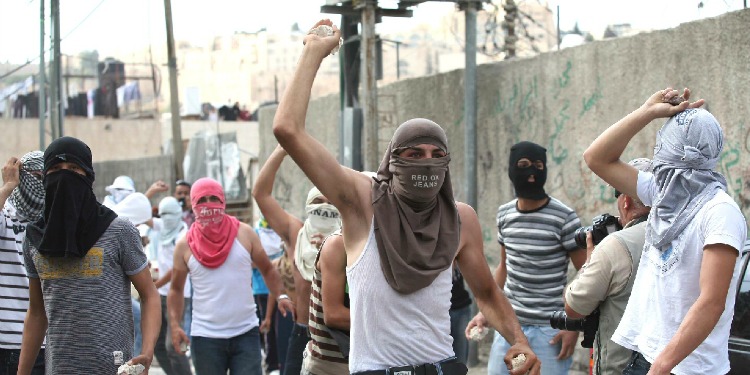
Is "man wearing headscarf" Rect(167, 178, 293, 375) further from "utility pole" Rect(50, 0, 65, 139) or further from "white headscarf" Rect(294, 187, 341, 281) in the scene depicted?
"utility pole" Rect(50, 0, 65, 139)

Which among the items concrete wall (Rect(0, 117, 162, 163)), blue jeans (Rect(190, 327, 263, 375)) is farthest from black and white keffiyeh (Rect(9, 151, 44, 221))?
concrete wall (Rect(0, 117, 162, 163))

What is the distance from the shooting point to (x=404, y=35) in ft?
177

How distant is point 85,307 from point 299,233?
8.30 ft

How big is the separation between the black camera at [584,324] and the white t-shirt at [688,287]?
33.7 inches

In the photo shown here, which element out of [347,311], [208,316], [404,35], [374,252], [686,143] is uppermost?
→ [404,35]

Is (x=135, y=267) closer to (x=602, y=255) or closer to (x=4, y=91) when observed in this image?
(x=602, y=255)

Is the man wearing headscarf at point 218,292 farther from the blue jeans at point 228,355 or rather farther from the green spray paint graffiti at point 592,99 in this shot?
the green spray paint graffiti at point 592,99

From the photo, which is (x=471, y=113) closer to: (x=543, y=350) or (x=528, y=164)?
(x=528, y=164)

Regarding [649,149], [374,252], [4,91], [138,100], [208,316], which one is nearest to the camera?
[374,252]

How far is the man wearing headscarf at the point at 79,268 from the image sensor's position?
480 cm

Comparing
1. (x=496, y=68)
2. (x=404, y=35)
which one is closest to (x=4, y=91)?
(x=404, y=35)

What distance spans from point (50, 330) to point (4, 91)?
31.7m

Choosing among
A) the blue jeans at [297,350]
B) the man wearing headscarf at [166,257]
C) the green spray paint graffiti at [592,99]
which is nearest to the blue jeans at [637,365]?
the blue jeans at [297,350]

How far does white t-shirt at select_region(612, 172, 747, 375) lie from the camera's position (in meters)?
3.89
